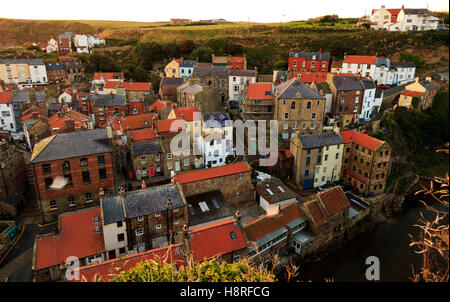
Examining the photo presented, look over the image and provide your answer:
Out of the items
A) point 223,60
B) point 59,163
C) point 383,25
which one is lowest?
point 59,163

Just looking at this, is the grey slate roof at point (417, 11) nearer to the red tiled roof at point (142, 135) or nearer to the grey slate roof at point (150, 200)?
the red tiled roof at point (142, 135)

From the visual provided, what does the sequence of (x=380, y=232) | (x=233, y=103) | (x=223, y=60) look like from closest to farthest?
(x=380, y=232)
(x=233, y=103)
(x=223, y=60)

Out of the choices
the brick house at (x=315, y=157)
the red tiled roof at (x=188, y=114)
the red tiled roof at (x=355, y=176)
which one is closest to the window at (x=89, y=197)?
the red tiled roof at (x=188, y=114)

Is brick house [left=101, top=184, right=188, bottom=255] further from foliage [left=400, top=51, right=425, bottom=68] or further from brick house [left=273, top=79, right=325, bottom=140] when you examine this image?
foliage [left=400, top=51, right=425, bottom=68]

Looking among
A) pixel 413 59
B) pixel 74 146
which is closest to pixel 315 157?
pixel 74 146

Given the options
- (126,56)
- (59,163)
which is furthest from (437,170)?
(126,56)

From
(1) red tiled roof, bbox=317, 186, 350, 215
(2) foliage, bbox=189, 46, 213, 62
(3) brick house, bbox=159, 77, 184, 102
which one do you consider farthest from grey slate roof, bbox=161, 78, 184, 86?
(1) red tiled roof, bbox=317, 186, 350, 215

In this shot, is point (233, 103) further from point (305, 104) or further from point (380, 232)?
point (380, 232)
